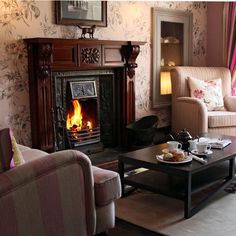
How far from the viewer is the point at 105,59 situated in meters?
4.22

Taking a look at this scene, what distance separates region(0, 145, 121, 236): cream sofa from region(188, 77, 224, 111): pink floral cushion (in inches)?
110

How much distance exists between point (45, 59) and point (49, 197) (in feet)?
6.46

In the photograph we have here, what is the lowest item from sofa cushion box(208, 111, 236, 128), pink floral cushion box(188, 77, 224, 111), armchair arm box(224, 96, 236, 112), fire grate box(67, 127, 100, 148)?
fire grate box(67, 127, 100, 148)

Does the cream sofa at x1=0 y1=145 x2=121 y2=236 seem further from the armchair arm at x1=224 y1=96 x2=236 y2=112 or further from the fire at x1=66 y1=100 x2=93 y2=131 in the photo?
the armchair arm at x1=224 y1=96 x2=236 y2=112

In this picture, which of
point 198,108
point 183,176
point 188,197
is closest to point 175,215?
point 188,197

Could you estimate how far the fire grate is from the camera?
4059mm

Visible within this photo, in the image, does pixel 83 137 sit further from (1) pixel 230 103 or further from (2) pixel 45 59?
(1) pixel 230 103

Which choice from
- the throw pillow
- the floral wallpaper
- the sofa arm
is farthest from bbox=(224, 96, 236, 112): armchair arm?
the throw pillow

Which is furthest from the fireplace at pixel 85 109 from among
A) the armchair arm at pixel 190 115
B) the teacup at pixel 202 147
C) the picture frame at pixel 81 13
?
the teacup at pixel 202 147

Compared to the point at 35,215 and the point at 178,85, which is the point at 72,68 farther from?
the point at 35,215

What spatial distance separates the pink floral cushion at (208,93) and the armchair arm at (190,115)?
0.74 feet

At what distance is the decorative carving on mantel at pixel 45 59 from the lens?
11.7 feet

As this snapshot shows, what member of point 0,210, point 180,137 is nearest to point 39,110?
point 180,137

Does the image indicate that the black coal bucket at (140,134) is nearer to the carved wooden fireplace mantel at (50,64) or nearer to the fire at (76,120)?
the fire at (76,120)
